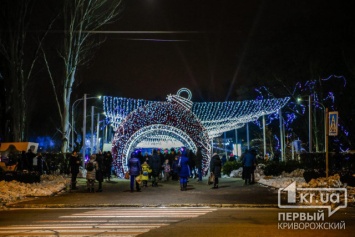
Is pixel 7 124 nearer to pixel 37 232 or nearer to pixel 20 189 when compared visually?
pixel 20 189

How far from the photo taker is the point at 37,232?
10906 mm

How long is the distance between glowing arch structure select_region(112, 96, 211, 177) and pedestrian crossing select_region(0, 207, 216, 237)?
554 inches

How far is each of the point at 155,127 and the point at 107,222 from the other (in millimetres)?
17916

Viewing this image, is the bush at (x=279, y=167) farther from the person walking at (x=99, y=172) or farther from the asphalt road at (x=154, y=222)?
the asphalt road at (x=154, y=222)

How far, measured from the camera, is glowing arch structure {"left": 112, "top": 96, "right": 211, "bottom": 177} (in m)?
29.7

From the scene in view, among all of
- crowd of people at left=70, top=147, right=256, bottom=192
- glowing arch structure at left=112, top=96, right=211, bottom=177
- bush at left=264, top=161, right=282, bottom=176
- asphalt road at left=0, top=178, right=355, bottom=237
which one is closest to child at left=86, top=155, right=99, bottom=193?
crowd of people at left=70, top=147, right=256, bottom=192

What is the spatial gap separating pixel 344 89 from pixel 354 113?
2.17 metres

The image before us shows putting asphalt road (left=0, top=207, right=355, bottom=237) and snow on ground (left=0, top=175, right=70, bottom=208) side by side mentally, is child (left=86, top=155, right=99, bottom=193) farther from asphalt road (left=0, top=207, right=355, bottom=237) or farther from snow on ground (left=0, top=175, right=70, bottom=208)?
asphalt road (left=0, top=207, right=355, bottom=237)

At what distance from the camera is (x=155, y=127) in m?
30.2

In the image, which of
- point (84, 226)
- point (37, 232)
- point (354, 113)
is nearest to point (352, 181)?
point (84, 226)

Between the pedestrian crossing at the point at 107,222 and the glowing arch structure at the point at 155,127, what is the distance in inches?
554

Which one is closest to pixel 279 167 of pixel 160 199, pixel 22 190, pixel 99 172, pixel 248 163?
pixel 248 163

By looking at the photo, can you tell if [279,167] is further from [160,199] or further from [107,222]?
[107,222]

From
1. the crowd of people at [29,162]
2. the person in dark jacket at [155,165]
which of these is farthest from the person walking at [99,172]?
the crowd of people at [29,162]
